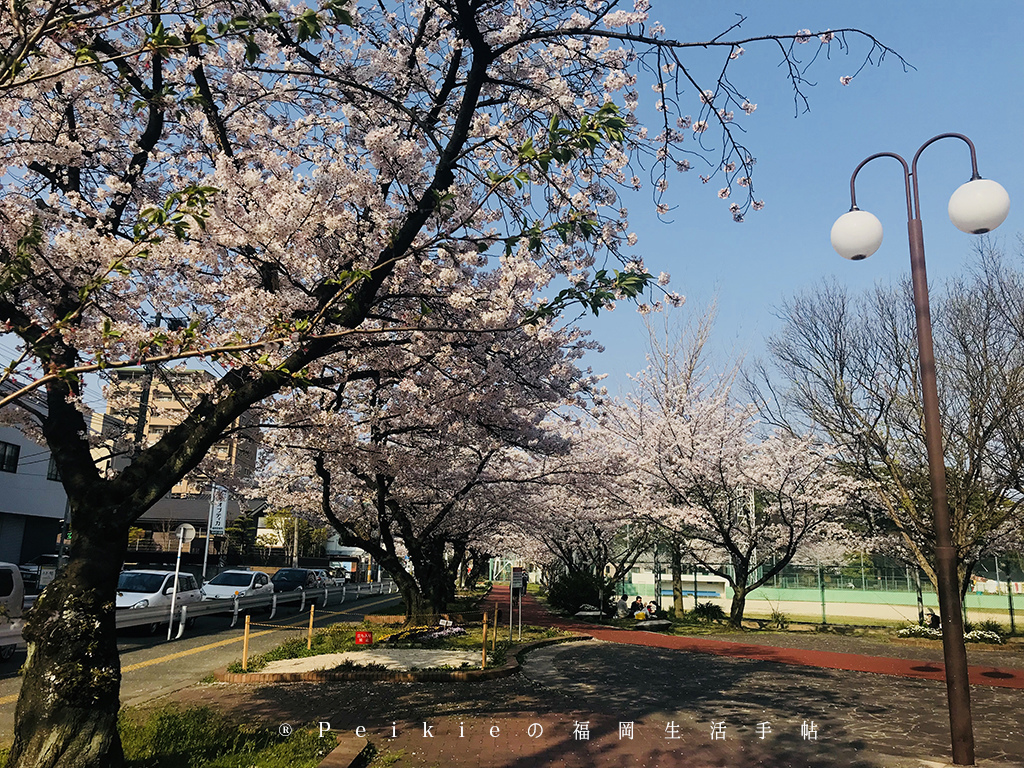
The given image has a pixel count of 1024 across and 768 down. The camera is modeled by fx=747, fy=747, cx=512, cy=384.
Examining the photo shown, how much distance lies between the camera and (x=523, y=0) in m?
7.76

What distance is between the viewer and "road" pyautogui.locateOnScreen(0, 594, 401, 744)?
10.6 m

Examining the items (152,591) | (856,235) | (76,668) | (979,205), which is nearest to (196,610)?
(152,591)

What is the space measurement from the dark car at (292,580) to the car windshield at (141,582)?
11.8 metres

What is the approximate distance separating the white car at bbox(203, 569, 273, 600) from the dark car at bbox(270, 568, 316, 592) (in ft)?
17.5

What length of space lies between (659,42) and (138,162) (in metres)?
6.28

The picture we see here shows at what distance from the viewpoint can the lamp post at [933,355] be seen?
6801mm

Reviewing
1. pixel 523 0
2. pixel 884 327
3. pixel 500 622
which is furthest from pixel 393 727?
pixel 884 327

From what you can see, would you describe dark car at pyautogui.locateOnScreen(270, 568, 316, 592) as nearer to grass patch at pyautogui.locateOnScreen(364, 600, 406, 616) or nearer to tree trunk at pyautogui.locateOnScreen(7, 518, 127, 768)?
grass patch at pyautogui.locateOnScreen(364, 600, 406, 616)

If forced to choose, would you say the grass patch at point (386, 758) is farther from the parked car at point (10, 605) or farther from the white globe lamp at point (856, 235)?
the parked car at point (10, 605)

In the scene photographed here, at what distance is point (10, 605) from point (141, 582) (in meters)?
7.33

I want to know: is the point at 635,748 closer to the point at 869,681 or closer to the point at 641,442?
the point at 869,681

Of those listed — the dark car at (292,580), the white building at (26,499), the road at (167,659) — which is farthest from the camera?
the white building at (26,499)

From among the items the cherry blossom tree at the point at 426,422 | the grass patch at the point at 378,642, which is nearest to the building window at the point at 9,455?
the cherry blossom tree at the point at 426,422

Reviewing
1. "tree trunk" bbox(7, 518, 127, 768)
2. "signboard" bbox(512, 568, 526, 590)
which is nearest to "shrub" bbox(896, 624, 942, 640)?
"signboard" bbox(512, 568, 526, 590)
